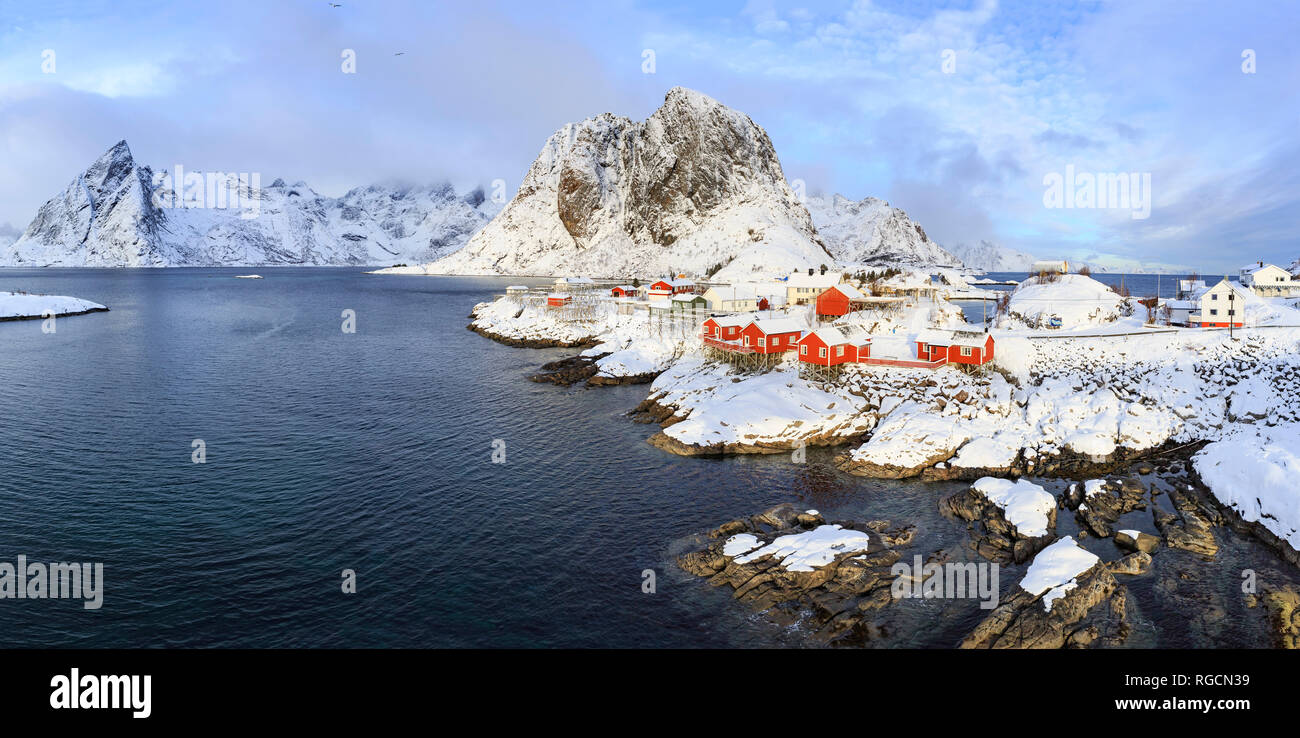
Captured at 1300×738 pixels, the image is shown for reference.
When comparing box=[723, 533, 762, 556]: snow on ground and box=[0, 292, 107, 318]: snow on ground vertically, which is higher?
box=[0, 292, 107, 318]: snow on ground

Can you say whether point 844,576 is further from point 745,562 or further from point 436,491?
point 436,491

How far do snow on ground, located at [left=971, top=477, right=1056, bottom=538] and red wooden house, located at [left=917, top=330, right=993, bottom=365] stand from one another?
2032 cm

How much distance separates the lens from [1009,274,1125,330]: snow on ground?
67125 millimetres

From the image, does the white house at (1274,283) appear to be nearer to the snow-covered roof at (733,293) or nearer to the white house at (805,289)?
the white house at (805,289)

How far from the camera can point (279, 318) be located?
11819 cm

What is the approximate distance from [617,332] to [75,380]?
54390 millimetres

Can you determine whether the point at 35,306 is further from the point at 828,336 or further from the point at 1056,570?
the point at 1056,570

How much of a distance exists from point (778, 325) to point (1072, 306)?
39396 millimetres

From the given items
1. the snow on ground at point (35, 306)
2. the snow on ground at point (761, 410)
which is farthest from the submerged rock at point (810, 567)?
the snow on ground at point (35, 306)

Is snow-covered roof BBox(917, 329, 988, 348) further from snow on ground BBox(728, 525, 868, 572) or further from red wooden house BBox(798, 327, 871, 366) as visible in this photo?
snow on ground BBox(728, 525, 868, 572)

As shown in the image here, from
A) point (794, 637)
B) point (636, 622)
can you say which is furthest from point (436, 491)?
point (794, 637)

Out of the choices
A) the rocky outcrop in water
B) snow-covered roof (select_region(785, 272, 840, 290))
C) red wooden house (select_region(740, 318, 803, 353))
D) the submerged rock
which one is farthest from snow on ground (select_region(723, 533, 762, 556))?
snow-covered roof (select_region(785, 272, 840, 290))

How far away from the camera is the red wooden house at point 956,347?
5145cm

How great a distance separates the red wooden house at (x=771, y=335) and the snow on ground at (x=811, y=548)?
28.9 meters
